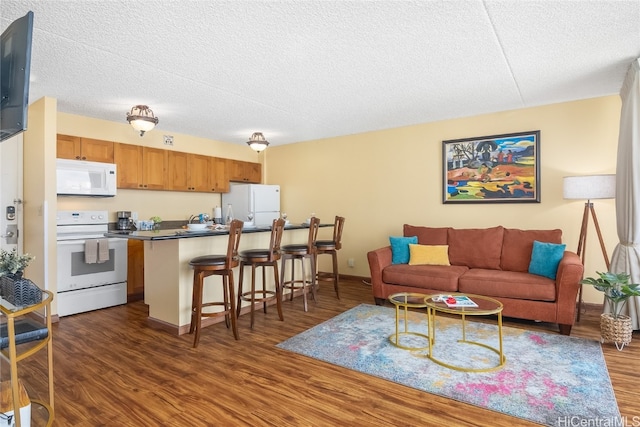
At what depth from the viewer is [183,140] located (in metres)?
5.73

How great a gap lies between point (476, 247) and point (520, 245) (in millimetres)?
474

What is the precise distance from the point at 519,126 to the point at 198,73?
390cm

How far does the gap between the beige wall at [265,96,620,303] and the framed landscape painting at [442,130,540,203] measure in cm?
9

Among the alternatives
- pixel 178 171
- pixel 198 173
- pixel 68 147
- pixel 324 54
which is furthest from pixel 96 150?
pixel 324 54

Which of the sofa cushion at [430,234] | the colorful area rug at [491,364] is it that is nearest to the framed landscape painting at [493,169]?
the sofa cushion at [430,234]

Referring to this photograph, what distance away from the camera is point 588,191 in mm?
3549

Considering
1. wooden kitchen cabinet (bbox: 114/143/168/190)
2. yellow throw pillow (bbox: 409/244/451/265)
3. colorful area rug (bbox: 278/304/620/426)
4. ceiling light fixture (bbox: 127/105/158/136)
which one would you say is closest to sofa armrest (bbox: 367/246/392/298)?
yellow throw pillow (bbox: 409/244/451/265)

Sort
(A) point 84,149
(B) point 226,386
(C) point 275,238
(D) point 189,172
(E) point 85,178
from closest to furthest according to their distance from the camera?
1. (B) point 226,386
2. (C) point 275,238
3. (E) point 85,178
4. (A) point 84,149
5. (D) point 189,172

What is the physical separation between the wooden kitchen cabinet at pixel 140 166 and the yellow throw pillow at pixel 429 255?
150 inches

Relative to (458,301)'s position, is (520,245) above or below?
above

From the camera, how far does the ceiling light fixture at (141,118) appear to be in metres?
3.83

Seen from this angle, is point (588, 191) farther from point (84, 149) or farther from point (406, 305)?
point (84, 149)

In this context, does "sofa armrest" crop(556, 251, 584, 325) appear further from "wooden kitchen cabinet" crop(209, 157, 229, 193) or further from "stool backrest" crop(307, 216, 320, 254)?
"wooden kitchen cabinet" crop(209, 157, 229, 193)

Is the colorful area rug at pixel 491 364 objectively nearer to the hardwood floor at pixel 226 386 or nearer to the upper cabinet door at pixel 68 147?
the hardwood floor at pixel 226 386
